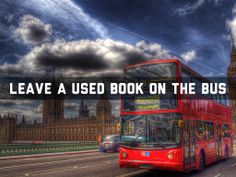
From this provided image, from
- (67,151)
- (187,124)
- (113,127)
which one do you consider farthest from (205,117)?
(113,127)

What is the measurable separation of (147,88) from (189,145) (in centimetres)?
252

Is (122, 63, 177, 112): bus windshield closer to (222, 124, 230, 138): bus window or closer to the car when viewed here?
(222, 124, 230, 138): bus window

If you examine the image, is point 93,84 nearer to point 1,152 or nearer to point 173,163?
point 173,163

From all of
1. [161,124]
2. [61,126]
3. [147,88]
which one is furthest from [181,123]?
[61,126]

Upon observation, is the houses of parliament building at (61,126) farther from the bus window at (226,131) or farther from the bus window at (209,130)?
the bus window at (209,130)

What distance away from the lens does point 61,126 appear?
407 ft

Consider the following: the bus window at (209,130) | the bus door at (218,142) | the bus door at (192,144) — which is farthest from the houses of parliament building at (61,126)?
the bus door at (192,144)

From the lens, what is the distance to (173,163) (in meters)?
10.1

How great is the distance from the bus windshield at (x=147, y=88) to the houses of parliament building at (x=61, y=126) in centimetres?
7338

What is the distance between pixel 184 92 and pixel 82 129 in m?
103

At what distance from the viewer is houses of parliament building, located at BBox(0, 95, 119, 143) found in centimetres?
10319

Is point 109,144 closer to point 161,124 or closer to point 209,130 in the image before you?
point 209,130

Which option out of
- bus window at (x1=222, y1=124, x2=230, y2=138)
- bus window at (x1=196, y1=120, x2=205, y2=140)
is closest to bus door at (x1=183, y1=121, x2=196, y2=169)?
bus window at (x1=196, y1=120, x2=205, y2=140)

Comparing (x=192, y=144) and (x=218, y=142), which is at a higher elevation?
(x=192, y=144)
